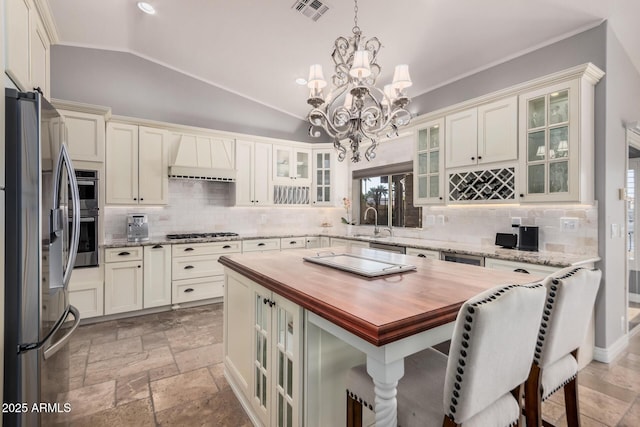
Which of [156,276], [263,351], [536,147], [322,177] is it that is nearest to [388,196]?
[322,177]

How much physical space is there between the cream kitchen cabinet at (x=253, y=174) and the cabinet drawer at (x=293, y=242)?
664 millimetres

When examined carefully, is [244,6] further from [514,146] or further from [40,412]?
[40,412]

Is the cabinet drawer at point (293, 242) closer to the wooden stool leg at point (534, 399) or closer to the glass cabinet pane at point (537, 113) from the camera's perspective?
the glass cabinet pane at point (537, 113)

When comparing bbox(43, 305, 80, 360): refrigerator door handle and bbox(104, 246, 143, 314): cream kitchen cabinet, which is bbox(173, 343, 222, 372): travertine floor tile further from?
bbox(104, 246, 143, 314): cream kitchen cabinet

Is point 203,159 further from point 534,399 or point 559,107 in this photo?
point 534,399

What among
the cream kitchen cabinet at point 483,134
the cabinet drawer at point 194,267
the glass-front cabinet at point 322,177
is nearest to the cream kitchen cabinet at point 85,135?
the cabinet drawer at point 194,267

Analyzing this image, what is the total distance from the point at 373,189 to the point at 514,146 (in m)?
2.59

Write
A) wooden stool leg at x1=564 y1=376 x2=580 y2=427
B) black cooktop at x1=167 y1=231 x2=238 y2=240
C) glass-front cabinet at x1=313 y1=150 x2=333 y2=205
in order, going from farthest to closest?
1. glass-front cabinet at x1=313 y1=150 x2=333 y2=205
2. black cooktop at x1=167 y1=231 x2=238 y2=240
3. wooden stool leg at x1=564 y1=376 x2=580 y2=427

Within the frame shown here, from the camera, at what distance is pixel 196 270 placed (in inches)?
163

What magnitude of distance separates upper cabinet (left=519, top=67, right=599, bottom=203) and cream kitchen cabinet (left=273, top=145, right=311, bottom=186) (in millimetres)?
3287

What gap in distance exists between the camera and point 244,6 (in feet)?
9.89

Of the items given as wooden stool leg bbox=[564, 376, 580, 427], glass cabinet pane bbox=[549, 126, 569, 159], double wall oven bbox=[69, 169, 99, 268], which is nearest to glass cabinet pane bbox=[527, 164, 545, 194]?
glass cabinet pane bbox=[549, 126, 569, 159]

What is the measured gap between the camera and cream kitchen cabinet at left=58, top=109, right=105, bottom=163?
11.1ft

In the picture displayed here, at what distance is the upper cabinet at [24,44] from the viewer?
1325 millimetres
